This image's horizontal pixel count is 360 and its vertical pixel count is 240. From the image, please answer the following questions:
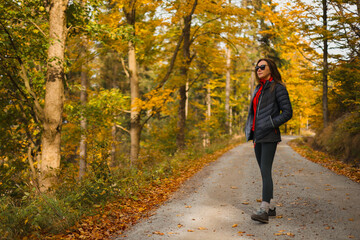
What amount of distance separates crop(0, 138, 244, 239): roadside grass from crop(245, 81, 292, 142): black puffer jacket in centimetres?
229

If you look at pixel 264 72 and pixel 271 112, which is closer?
pixel 271 112

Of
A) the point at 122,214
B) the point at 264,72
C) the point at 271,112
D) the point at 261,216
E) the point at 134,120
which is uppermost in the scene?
the point at 264,72

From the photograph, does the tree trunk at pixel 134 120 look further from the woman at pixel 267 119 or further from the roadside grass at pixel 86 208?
the woman at pixel 267 119

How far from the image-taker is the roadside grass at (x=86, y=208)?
3615 millimetres

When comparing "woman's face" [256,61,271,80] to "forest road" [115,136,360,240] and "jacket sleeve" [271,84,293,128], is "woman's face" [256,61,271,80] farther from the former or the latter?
"forest road" [115,136,360,240]

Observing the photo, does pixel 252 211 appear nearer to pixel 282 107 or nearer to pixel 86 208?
pixel 282 107

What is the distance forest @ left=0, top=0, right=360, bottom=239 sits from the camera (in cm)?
515

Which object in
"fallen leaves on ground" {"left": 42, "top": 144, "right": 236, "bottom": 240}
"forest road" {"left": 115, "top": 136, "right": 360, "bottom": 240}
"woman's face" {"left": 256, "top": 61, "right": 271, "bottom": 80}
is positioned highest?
"woman's face" {"left": 256, "top": 61, "right": 271, "bottom": 80}

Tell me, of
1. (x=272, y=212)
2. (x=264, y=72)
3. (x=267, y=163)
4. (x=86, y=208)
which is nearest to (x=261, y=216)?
(x=272, y=212)

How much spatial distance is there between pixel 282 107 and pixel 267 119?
0.26 m

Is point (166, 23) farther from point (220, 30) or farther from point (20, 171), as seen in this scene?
point (20, 171)

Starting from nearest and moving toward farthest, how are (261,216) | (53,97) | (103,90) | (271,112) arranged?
(261,216)
(271,112)
(53,97)
(103,90)

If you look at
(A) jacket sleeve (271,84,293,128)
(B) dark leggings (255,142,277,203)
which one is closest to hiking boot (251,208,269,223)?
(B) dark leggings (255,142,277,203)

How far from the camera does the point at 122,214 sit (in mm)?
4441
